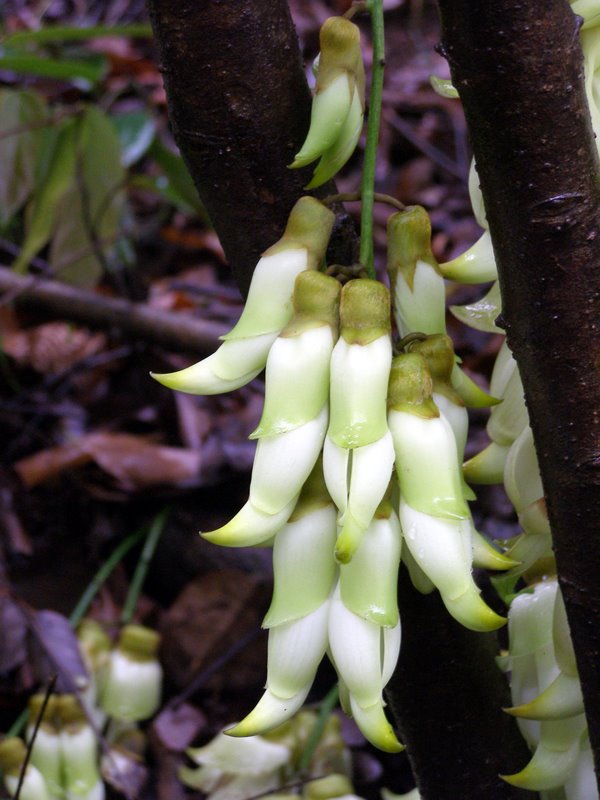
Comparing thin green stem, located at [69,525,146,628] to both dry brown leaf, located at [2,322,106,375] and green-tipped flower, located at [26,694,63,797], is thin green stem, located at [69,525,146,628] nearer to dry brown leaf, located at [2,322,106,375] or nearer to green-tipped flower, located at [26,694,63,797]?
green-tipped flower, located at [26,694,63,797]

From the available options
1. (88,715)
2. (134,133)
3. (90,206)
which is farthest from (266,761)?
(134,133)

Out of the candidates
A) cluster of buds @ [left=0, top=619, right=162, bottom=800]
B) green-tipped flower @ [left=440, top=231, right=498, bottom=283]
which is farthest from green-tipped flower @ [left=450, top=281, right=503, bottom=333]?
cluster of buds @ [left=0, top=619, right=162, bottom=800]

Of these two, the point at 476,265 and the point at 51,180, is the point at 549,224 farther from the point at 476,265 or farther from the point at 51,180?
the point at 51,180

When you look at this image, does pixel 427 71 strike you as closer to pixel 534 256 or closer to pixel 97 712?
pixel 97 712

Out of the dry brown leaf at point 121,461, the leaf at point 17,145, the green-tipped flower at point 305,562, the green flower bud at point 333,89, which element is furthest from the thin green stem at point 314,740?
the leaf at point 17,145

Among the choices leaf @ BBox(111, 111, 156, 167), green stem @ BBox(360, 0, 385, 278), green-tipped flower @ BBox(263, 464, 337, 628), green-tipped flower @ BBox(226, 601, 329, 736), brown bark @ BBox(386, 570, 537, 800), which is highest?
green stem @ BBox(360, 0, 385, 278)
